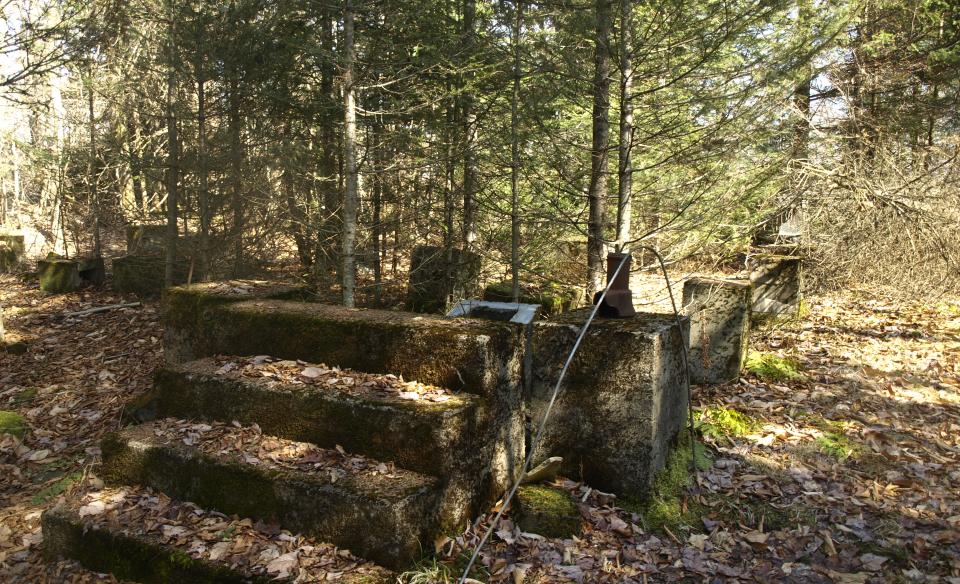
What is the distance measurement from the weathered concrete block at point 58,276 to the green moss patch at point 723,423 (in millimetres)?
12113

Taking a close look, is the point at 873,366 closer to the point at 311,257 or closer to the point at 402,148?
the point at 402,148

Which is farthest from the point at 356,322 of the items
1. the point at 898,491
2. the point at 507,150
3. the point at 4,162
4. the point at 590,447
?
the point at 4,162

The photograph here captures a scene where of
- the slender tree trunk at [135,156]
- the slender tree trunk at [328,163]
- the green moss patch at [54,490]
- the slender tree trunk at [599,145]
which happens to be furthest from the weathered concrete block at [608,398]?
the slender tree trunk at [135,156]

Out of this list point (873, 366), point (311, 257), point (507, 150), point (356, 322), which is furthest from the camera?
point (311, 257)

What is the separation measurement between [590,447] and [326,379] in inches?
75.7

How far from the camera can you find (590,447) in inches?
163

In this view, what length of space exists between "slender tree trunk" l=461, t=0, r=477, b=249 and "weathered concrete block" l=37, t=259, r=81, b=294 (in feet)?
27.0

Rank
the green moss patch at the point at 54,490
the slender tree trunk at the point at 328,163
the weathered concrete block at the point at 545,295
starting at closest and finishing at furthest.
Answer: the green moss patch at the point at 54,490 < the weathered concrete block at the point at 545,295 < the slender tree trunk at the point at 328,163

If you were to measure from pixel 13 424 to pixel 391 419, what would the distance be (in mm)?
5086

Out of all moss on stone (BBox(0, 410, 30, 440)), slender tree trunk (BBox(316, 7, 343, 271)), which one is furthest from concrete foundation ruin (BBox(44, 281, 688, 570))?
slender tree trunk (BBox(316, 7, 343, 271))

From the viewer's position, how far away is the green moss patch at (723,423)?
17.3 ft

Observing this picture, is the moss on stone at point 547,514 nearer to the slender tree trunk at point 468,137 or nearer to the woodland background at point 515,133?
the woodland background at point 515,133

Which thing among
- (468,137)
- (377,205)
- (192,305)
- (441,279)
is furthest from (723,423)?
(377,205)

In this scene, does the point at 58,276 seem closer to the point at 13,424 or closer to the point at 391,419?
the point at 13,424
